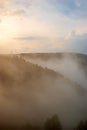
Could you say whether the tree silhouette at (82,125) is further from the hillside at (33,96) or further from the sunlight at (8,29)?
the sunlight at (8,29)

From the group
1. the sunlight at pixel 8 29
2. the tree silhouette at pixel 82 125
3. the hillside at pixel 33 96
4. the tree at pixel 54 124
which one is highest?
the sunlight at pixel 8 29

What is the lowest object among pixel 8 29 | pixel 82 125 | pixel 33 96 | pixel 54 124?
pixel 82 125

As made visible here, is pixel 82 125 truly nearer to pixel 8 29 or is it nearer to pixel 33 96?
pixel 33 96

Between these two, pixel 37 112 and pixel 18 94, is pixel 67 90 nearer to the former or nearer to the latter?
pixel 37 112

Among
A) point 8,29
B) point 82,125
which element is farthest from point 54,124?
point 8,29

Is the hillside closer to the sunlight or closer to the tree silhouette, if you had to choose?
the tree silhouette

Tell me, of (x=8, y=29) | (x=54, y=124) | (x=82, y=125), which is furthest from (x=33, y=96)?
(x=8, y=29)

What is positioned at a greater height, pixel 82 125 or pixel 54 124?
pixel 54 124

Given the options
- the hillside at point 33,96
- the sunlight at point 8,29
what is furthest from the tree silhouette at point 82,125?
the sunlight at point 8,29

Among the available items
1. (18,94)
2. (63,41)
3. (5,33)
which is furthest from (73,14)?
(18,94)

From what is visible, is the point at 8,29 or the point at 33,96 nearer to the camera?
the point at 8,29

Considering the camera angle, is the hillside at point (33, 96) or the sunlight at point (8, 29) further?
the hillside at point (33, 96)
